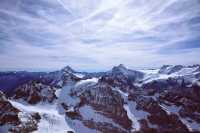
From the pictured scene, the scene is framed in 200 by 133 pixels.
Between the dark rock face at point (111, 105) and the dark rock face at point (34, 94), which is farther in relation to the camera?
the dark rock face at point (34, 94)

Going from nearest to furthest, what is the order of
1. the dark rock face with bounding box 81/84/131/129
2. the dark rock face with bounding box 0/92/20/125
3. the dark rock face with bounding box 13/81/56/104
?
the dark rock face with bounding box 0/92/20/125 < the dark rock face with bounding box 81/84/131/129 < the dark rock face with bounding box 13/81/56/104

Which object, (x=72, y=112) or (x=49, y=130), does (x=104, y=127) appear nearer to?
(x=72, y=112)

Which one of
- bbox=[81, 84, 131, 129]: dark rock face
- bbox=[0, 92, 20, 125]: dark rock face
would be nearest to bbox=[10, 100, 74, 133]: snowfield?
bbox=[0, 92, 20, 125]: dark rock face

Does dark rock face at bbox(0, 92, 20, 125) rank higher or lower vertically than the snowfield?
higher

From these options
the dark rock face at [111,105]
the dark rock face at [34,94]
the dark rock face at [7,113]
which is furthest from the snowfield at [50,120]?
the dark rock face at [111,105]

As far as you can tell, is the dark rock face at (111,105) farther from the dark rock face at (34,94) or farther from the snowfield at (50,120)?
the dark rock face at (34,94)

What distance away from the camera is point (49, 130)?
138375mm

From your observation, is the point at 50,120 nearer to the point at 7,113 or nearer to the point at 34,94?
the point at 7,113

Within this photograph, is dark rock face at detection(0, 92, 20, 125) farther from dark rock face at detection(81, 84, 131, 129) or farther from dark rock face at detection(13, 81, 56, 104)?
dark rock face at detection(81, 84, 131, 129)

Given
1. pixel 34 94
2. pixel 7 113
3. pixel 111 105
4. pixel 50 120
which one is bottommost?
pixel 50 120

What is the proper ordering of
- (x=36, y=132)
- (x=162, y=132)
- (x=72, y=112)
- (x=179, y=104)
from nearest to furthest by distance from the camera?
(x=36, y=132), (x=162, y=132), (x=72, y=112), (x=179, y=104)

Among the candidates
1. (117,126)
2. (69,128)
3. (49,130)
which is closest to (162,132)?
(117,126)

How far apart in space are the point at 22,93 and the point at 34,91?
1163 centimetres

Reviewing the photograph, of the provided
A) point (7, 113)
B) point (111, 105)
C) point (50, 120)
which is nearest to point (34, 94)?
point (50, 120)
